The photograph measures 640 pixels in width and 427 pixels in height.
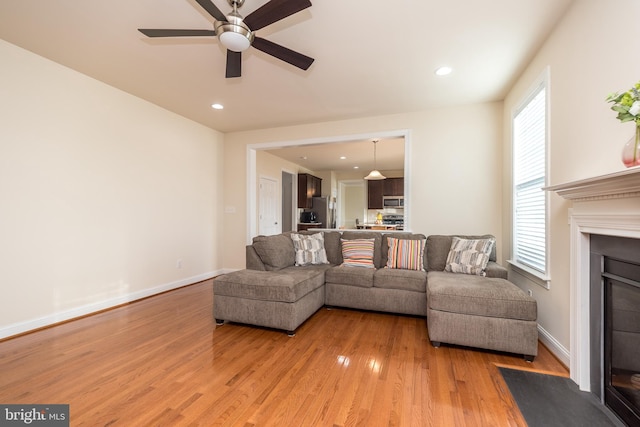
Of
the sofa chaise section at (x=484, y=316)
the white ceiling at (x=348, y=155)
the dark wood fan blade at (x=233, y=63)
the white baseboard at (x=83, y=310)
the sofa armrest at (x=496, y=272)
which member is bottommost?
the white baseboard at (x=83, y=310)

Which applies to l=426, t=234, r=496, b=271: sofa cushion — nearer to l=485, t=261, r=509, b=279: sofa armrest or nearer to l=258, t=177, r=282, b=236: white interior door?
l=485, t=261, r=509, b=279: sofa armrest

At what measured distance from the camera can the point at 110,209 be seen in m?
3.46

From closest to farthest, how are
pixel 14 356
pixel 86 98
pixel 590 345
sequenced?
pixel 590 345
pixel 14 356
pixel 86 98

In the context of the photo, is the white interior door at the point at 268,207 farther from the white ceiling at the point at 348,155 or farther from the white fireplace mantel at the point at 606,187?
the white fireplace mantel at the point at 606,187

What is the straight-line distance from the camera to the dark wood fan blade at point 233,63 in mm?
2205

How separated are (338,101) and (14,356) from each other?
4068 millimetres

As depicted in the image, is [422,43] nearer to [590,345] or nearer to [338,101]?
[338,101]

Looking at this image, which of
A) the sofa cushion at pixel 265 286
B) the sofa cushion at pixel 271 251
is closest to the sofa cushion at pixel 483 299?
the sofa cushion at pixel 265 286

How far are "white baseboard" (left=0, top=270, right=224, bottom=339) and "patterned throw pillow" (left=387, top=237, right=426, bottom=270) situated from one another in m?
3.22

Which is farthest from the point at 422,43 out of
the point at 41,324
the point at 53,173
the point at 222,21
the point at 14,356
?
the point at 41,324

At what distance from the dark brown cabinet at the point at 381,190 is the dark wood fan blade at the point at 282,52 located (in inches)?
273

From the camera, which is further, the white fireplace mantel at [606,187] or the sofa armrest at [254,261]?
the sofa armrest at [254,261]

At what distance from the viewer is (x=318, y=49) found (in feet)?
8.59

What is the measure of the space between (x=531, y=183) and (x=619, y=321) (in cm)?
160
